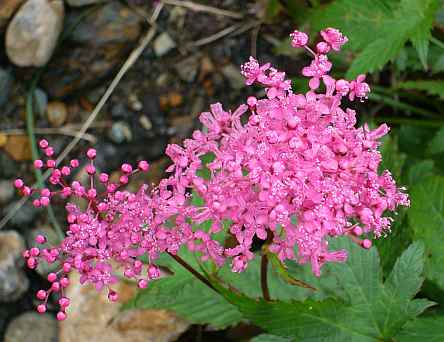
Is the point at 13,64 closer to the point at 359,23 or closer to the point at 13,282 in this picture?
the point at 13,282

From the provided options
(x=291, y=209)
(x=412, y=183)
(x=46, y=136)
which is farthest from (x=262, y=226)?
(x=46, y=136)

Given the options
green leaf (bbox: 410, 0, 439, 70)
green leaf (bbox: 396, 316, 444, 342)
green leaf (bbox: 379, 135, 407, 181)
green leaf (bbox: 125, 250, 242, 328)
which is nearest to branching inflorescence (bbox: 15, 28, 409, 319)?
green leaf (bbox: 396, 316, 444, 342)

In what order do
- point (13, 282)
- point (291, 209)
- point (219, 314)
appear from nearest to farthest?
point (291, 209), point (219, 314), point (13, 282)

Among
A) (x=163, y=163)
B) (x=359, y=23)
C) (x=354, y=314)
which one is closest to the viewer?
(x=354, y=314)

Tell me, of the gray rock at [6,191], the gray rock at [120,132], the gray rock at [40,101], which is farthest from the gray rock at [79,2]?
the gray rock at [6,191]

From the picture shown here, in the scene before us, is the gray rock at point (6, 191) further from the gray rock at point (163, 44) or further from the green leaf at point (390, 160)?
the green leaf at point (390, 160)
